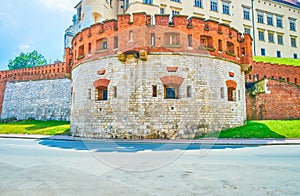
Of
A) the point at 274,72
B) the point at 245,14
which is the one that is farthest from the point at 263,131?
the point at 245,14

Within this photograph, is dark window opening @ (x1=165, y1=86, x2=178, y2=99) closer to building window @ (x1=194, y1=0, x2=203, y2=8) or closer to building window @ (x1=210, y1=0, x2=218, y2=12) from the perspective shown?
building window @ (x1=194, y1=0, x2=203, y2=8)

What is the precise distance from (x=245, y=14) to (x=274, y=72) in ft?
54.3

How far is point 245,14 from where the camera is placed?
36125mm

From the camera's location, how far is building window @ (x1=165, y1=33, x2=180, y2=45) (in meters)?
13.6

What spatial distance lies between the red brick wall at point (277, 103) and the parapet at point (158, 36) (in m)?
5.38

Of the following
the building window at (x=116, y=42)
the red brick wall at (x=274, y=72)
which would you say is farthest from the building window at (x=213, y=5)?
the building window at (x=116, y=42)

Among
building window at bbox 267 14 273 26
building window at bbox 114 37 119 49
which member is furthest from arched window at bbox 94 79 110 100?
building window at bbox 267 14 273 26

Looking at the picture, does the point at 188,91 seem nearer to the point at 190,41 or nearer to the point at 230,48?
the point at 190,41

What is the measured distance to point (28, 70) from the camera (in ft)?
101

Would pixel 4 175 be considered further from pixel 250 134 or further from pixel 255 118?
pixel 255 118

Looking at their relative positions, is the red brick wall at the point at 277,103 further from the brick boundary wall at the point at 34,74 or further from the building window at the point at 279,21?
the building window at the point at 279,21

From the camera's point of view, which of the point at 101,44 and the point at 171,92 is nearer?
the point at 171,92

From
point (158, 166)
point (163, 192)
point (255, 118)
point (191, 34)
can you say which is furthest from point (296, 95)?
point (163, 192)

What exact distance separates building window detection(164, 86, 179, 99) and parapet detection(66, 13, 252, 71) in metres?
2.40
